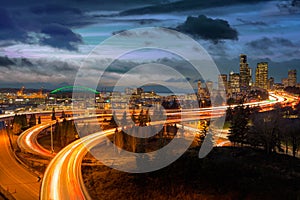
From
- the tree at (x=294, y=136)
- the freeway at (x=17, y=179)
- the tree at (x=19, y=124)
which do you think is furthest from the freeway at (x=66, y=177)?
the tree at (x=19, y=124)

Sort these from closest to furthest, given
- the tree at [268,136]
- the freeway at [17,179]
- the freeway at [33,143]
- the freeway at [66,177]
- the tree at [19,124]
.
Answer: the freeway at [66,177] < the freeway at [17,179] < the tree at [268,136] < the freeway at [33,143] < the tree at [19,124]

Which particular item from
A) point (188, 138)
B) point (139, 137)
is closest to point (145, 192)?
point (139, 137)

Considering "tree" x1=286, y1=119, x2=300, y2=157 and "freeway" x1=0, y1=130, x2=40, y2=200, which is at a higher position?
"tree" x1=286, y1=119, x2=300, y2=157

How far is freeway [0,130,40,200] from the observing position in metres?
16.4

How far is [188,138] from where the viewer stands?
36844 millimetres

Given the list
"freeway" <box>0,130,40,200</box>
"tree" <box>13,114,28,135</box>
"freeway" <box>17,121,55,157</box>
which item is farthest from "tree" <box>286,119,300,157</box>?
"tree" <box>13,114,28,135</box>

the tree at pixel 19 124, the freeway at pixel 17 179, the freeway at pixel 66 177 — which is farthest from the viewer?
the tree at pixel 19 124

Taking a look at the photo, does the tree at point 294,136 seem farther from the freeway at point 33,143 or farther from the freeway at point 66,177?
the freeway at point 33,143

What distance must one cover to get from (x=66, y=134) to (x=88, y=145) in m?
5.38

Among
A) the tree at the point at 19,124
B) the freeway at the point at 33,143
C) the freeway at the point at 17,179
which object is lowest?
the freeway at the point at 17,179

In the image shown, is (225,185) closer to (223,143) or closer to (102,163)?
(102,163)

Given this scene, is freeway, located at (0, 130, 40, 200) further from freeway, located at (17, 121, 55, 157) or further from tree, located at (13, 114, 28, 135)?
tree, located at (13, 114, 28, 135)

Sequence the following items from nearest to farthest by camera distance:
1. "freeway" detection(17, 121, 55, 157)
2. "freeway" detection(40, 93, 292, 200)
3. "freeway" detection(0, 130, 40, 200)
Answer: "freeway" detection(40, 93, 292, 200) → "freeway" detection(0, 130, 40, 200) → "freeway" detection(17, 121, 55, 157)

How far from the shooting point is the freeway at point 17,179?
645 inches
